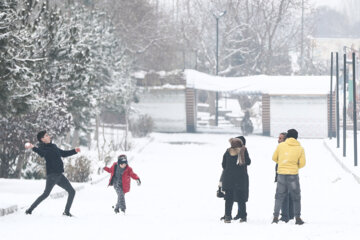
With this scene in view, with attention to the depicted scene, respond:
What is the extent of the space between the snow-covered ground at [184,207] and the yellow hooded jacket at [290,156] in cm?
87

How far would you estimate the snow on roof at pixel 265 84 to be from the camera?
176 feet

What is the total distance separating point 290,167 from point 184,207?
4.83 meters

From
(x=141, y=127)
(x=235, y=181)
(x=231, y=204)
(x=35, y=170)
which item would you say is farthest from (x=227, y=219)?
(x=141, y=127)

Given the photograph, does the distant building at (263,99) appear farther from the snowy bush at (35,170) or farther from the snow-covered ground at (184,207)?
the snowy bush at (35,170)

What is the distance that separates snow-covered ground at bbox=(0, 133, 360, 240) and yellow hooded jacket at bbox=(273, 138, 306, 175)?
0.87 metres

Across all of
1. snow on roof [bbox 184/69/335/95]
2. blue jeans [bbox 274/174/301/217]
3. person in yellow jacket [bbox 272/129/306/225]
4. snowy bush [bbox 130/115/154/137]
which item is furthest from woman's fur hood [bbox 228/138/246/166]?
snow on roof [bbox 184/69/335/95]

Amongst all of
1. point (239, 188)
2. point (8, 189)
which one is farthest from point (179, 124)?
point (239, 188)

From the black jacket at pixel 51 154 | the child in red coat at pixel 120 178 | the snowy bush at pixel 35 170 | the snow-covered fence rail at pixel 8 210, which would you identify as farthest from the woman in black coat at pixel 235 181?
the snowy bush at pixel 35 170

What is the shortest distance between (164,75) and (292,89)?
8.46 m

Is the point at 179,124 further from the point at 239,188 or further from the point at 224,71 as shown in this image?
the point at 239,188

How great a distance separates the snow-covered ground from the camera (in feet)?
38.1

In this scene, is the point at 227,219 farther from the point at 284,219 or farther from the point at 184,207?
the point at 184,207

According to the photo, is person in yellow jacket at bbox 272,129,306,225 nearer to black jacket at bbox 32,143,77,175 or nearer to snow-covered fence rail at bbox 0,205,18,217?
black jacket at bbox 32,143,77,175

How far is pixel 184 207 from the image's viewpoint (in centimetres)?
1769
